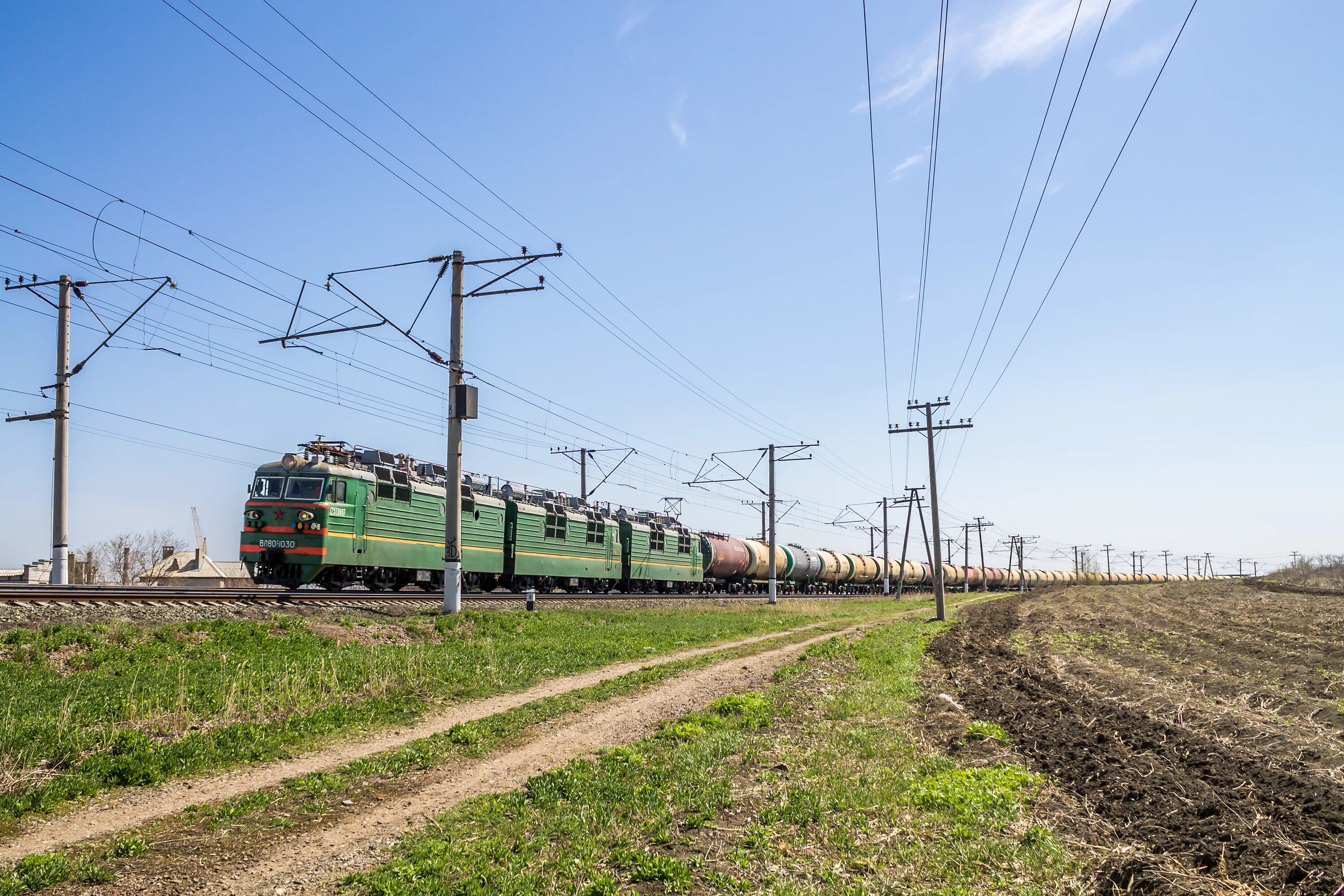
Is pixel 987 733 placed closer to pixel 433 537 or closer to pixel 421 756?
pixel 421 756

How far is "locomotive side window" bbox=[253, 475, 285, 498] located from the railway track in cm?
289

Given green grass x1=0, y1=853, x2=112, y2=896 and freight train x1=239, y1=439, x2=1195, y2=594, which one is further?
freight train x1=239, y1=439, x2=1195, y2=594

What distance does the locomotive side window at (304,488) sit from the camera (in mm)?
25812

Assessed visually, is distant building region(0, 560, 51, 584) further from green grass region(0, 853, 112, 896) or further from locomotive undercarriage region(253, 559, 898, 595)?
green grass region(0, 853, 112, 896)

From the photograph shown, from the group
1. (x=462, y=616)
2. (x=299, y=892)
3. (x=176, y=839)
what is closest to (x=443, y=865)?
(x=299, y=892)

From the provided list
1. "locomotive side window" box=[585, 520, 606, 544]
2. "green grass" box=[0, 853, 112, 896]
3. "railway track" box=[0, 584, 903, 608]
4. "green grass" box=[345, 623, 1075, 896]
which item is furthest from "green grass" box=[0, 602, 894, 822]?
"locomotive side window" box=[585, 520, 606, 544]

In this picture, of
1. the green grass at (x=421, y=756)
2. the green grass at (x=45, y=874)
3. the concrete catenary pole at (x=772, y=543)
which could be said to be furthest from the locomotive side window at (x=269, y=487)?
the concrete catenary pole at (x=772, y=543)

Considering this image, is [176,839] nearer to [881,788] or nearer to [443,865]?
[443,865]

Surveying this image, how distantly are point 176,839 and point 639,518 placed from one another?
134ft

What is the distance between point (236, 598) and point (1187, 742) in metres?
20.4

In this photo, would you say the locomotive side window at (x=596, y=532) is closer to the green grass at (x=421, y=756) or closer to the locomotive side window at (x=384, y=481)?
the locomotive side window at (x=384, y=481)

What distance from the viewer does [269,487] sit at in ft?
86.8

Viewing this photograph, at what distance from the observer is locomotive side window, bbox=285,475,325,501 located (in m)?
25.8

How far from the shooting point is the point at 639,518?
48.0 m
